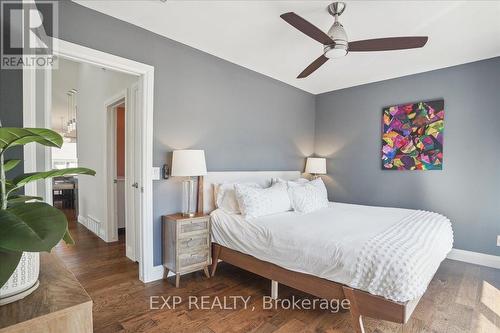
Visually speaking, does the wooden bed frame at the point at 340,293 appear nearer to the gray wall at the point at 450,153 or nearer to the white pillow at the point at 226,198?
the white pillow at the point at 226,198

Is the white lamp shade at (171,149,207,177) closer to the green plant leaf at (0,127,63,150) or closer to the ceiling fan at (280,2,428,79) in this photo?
the ceiling fan at (280,2,428,79)

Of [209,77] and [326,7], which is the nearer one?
[326,7]

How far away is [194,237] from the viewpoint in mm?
2643

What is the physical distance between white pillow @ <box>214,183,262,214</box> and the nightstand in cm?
27

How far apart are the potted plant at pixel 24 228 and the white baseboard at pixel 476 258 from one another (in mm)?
4258

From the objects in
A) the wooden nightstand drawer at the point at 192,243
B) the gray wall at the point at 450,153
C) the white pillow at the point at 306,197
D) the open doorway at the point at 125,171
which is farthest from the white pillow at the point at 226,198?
the gray wall at the point at 450,153

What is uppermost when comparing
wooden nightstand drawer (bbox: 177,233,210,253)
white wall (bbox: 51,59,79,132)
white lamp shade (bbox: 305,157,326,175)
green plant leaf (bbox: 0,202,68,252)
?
white wall (bbox: 51,59,79,132)

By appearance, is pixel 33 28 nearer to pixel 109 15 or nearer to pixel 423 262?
pixel 109 15

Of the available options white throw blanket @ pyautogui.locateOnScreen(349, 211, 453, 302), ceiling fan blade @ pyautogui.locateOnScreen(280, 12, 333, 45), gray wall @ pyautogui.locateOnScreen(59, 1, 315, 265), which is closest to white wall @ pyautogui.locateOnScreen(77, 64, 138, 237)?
gray wall @ pyautogui.locateOnScreen(59, 1, 315, 265)

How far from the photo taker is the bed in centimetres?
160

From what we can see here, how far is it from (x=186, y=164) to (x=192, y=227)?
656mm

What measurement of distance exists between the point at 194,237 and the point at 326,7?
2.52 m

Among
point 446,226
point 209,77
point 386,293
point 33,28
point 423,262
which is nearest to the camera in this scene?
point 386,293

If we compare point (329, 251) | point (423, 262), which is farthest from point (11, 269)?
point (423, 262)
